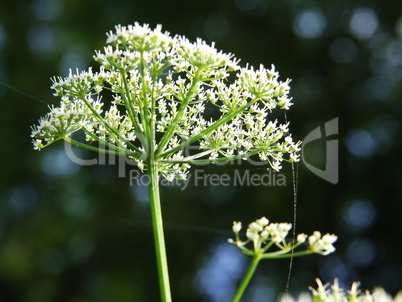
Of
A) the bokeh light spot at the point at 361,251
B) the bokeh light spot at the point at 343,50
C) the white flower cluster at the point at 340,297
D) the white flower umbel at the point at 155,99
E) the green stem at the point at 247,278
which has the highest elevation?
the bokeh light spot at the point at 343,50

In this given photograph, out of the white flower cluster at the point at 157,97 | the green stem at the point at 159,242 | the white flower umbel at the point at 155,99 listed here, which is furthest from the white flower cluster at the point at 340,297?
the white flower cluster at the point at 157,97

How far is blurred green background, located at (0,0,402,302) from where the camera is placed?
12672 millimetres

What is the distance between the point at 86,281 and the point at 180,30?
648 cm

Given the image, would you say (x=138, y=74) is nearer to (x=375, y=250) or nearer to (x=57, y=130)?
(x=57, y=130)

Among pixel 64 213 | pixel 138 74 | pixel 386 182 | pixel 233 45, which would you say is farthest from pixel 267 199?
pixel 138 74

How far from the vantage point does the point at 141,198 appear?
46.1 ft

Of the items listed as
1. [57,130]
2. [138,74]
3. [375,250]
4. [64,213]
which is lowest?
[375,250]

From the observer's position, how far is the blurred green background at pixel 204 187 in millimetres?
12672

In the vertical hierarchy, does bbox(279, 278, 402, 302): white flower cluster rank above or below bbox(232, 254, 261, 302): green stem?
below

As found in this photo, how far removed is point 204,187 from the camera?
43.5 feet

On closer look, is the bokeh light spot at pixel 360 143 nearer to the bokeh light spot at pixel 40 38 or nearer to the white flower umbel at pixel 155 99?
the bokeh light spot at pixel 40 38

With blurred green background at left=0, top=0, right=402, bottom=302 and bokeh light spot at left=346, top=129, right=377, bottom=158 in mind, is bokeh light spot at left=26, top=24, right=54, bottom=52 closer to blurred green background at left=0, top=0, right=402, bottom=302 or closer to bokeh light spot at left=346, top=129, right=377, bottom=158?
blurred green background at left=0, top=0, right=402, bottom=302

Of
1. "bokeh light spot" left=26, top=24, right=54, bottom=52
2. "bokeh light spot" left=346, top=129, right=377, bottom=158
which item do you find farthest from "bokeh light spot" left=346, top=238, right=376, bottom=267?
"bokeh light spot" left=26, top=24, right=54, bottom=52

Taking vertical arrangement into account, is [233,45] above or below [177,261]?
above
